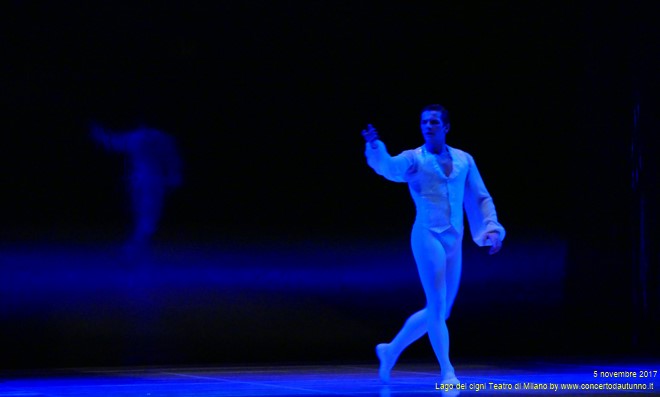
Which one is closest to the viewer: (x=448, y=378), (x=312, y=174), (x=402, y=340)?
(x=448, y=378)

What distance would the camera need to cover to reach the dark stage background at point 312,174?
6.87 meters

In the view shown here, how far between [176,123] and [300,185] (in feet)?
3.12

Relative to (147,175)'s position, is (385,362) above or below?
below

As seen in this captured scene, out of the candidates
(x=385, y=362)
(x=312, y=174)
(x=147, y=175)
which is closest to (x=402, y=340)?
(x=385, y=362)

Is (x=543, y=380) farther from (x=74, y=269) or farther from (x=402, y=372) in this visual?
(x=74, y=269)

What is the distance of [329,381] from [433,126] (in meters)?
1.50

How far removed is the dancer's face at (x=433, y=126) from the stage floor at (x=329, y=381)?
4.09 ft

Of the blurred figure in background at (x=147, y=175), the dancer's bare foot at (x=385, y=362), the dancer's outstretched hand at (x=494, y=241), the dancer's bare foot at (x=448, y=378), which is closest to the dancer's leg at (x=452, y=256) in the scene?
the dancer's outstretched hand at (x=494, y=241)

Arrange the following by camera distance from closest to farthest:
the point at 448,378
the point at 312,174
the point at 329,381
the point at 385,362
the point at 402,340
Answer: the point at 448,378
the point at 402,340
the point at 385,362
the point at 329,381
the point at 312,174

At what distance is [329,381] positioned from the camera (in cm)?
584

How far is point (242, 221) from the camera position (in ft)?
23.9

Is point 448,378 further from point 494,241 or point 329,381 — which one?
point 329,381

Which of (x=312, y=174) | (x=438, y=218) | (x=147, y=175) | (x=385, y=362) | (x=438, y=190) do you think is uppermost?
(x=312, y=174)

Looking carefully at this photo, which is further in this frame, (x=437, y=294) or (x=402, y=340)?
(x=402, y=340)
